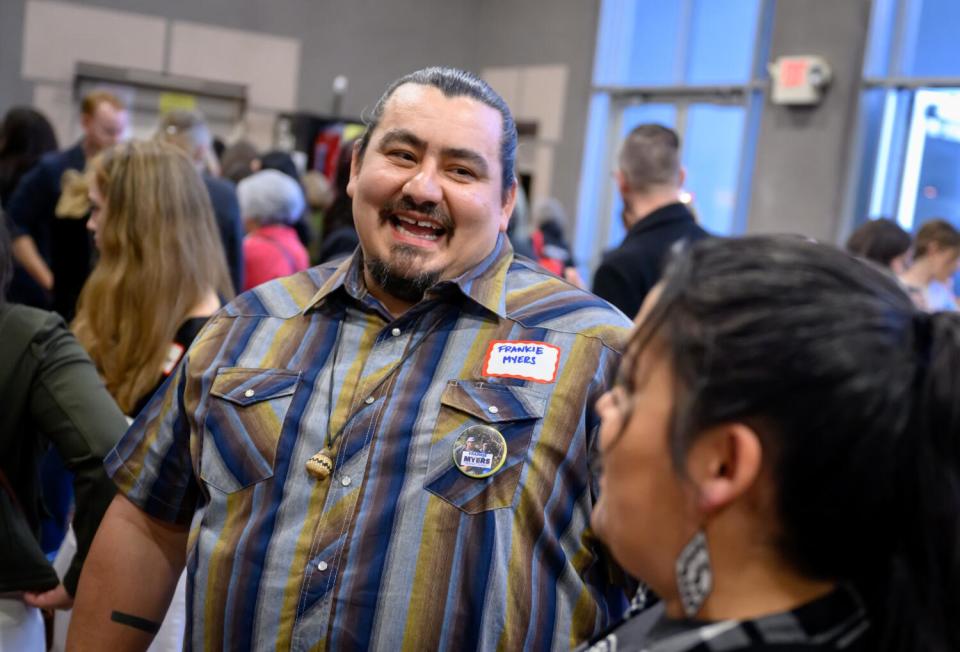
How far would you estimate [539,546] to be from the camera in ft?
4.97

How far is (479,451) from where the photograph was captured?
60.0 inches

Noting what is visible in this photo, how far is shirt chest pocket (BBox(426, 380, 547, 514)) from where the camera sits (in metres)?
1.51

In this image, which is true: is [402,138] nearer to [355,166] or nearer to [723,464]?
[355,166]

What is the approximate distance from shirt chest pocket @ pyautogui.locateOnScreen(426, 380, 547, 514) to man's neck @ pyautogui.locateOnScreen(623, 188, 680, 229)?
86.7 inches

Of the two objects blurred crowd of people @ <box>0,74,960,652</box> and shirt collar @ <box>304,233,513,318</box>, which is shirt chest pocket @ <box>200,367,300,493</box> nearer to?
blurred crowd of people @ <box>0,74,960,652</box>

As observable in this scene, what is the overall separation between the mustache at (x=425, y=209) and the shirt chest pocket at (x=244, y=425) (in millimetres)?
307

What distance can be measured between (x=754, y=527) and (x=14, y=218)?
395 centimetres

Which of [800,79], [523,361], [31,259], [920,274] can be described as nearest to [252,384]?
[523,361]

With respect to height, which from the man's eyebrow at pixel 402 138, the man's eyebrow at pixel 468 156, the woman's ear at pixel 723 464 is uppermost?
the man's eyebrow at pixel 402 138

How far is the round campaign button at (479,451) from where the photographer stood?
152 cm

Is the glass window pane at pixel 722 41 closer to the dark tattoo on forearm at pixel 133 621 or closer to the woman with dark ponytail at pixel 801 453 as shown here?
the dark tattoo on forearm at pixel 133 621

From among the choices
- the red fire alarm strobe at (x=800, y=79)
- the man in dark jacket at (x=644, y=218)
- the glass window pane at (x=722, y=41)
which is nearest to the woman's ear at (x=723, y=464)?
the man in dark jacket at (x=644, y=218)

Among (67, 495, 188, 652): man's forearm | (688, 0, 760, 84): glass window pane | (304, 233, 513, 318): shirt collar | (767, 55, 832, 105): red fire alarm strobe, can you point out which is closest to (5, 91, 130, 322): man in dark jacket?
(67, 495, 188, 652): man's forearm

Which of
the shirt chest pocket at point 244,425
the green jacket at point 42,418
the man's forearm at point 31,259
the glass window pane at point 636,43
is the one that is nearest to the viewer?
the shirt chest pocket at point 244,425
